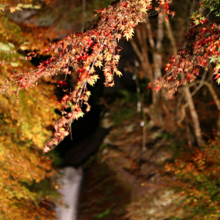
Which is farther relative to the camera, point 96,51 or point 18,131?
point 18,131

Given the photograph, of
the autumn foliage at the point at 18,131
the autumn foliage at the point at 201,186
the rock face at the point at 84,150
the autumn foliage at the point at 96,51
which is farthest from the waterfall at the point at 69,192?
the autumn foliage at the point at 96,51

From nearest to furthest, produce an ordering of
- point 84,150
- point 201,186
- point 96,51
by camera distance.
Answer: point 96,51, point 201,186, point 84,150

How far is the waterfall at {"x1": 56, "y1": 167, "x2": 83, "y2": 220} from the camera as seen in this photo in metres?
9.73

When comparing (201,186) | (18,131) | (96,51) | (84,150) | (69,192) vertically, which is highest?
(84,150)

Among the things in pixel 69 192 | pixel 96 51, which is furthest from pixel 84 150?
pixel 96 51

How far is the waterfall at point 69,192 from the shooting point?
31.9 feet

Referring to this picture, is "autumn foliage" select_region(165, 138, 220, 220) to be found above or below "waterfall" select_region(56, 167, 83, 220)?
below

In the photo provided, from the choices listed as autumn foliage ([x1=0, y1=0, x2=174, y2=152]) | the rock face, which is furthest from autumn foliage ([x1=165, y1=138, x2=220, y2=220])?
the rock face

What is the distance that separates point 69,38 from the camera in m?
3.96

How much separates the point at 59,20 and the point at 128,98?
20.4 ft

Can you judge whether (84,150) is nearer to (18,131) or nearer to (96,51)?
(18,131)

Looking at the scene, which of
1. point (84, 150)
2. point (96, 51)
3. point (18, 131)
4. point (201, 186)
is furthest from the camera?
point (84, 150)

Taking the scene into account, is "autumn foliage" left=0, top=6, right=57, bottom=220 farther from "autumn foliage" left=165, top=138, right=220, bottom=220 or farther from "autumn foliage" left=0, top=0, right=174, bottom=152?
"autumn foliage" left=165, top=138, right=220, bottom=220

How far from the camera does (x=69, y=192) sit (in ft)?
37.2
